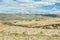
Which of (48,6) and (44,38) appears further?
(48,6)

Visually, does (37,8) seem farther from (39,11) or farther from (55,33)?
(55,33)

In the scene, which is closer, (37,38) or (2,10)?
(37,38)

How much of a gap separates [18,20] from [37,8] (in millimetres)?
489

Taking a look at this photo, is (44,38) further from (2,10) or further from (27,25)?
(2,10)

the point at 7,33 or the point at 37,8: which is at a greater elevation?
the point at 37,8

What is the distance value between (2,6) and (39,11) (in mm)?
810

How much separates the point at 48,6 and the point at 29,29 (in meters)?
0.65

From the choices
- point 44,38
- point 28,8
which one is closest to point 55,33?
point 44,38

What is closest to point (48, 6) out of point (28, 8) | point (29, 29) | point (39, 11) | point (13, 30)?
point (39, 11)

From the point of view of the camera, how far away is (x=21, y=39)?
2807 millimetres

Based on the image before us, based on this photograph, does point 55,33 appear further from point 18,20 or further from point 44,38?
point 18,20

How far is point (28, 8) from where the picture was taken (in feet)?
10.0

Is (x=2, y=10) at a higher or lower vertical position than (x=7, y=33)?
higher

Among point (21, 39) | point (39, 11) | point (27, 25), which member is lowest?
point (21, 39)
